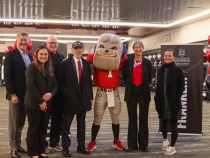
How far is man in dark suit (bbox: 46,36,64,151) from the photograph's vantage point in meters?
4.10

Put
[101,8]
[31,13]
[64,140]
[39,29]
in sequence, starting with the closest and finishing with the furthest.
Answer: [64,140] → [101,8] → [31,13] → [39,29]

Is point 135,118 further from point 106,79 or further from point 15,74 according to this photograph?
point 15,74

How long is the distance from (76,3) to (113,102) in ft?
18.9

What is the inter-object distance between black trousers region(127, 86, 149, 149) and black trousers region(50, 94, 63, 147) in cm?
94

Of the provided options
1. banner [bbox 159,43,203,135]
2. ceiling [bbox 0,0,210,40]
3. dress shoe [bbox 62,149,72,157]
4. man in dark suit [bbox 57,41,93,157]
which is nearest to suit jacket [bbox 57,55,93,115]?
man in dark suit [bbox 57,41,93,157]

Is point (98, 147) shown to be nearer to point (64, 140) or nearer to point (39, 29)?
point (64, 140)

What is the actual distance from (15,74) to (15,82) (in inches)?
3.8

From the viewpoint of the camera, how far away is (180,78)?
4.24 meters

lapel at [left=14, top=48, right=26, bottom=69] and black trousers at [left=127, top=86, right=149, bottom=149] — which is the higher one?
lapel at [left=14, top=48, right=26, bottom=69]

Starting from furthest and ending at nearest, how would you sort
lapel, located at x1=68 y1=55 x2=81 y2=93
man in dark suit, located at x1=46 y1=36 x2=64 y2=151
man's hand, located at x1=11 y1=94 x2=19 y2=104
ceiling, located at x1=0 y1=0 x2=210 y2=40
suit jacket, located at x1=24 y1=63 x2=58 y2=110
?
ceiling, located at x1=0 y1=0 x2=210 y2=40 < man in dark suit, located at x1=46 y1=36 x2=64 y2=151 < lapel, located at x1=68 y1=55 x2=81 y2=93 < man's hand, located at x1=11 y1=94 x2=19 y2=104 < suit jacket, located at x1=24 y1=63 x2=58 y2=110

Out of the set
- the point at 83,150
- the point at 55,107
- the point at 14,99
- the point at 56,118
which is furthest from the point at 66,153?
the point at 14,99

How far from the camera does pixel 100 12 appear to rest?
10648 mm

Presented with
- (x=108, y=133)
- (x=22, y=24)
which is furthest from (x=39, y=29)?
(x=108, y=133)

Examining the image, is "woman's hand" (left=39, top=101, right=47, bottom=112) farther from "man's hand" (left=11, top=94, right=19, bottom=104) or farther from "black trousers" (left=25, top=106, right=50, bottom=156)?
"man's hand" (left=11, top=94, right=19, bottom=104)
